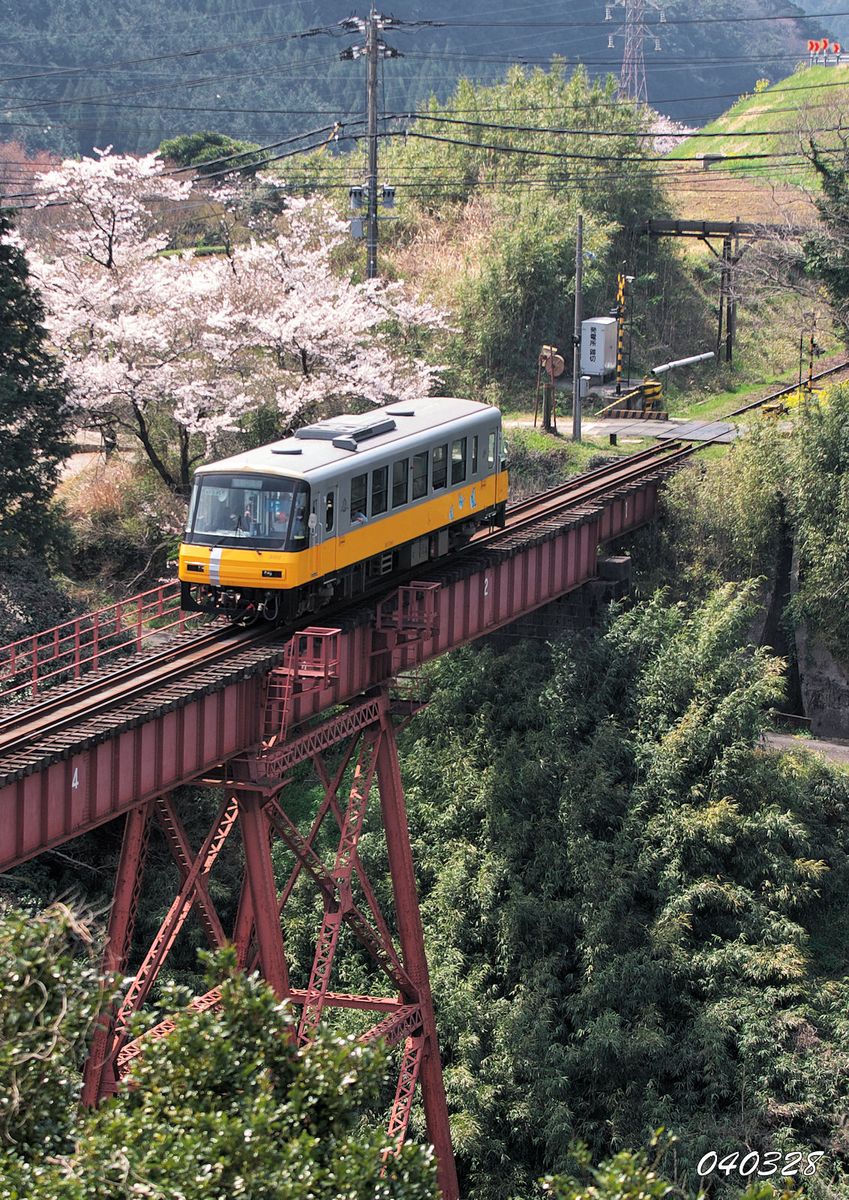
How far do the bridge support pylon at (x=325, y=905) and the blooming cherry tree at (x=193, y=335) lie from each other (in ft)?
58.6

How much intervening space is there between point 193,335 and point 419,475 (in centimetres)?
1818

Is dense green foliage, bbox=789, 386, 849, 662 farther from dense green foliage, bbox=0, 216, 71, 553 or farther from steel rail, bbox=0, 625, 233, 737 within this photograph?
dense green foliage, bbox=0, 216, 71, 553

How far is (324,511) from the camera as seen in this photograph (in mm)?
26156

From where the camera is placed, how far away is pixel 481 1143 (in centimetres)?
2925

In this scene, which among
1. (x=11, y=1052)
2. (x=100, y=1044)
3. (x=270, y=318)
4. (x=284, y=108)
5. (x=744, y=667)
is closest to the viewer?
(x=11, y=1052)

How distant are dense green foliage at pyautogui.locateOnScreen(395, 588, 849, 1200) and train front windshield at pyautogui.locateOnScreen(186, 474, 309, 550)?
9.77 meters

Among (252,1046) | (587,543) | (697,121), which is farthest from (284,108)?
(252,1046)

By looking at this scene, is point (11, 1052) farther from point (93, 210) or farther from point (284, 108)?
point (284, 108)

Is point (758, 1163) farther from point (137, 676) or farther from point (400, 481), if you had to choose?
point (137, 676)

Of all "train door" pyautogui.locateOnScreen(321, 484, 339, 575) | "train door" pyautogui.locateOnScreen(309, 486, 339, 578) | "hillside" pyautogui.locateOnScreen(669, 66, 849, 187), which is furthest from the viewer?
"hillside" pyautogui.locateOnScreen(669, 66, 849, 187)

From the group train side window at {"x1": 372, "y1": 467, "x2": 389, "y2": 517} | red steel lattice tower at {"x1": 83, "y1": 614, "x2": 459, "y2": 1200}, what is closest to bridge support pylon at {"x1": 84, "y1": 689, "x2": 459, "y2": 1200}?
red steel lattice tower at {"x1": 83, "y1": 614, "x2": 459, "y2": 1200}

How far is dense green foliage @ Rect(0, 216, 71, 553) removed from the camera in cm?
3747

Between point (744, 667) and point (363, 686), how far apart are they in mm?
10075

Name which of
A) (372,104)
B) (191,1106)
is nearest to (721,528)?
(372,104)
